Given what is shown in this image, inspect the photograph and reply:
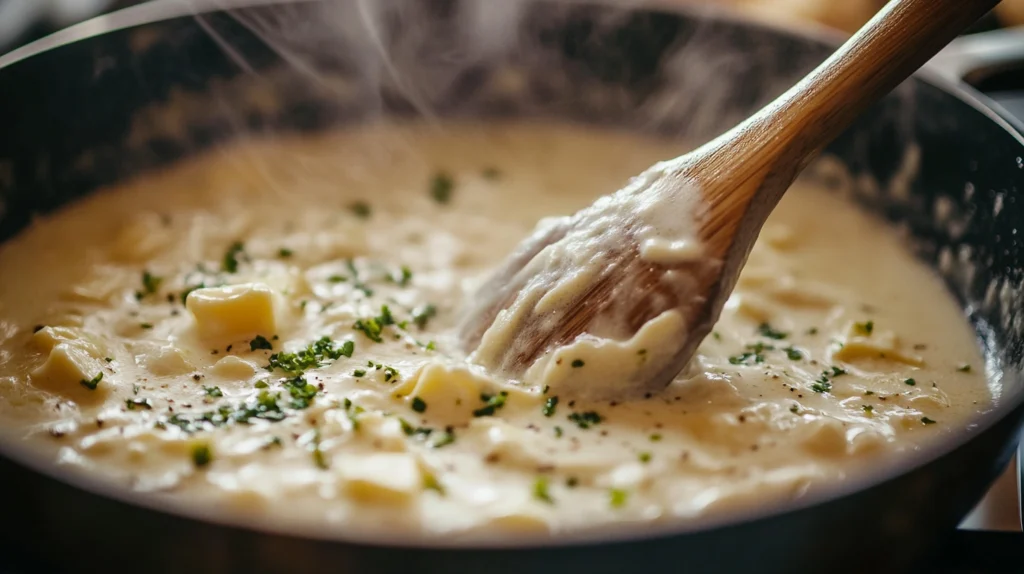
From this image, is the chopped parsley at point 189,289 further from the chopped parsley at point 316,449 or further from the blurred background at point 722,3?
the blurred background at point 722,3

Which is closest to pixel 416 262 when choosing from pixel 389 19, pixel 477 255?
pixel 477 255

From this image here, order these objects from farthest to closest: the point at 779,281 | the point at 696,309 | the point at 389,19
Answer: the point at 389,19 → the point at 779,281 → the point at 696,309

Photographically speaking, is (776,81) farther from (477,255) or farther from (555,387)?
(555,387)

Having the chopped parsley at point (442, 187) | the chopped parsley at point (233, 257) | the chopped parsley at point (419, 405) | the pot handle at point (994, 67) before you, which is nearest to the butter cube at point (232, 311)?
the chopped parsley at point (233, 257)

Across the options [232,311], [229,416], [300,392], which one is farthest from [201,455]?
[232,311]

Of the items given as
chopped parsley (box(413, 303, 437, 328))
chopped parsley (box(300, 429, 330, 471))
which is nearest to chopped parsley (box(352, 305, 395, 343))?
chopped parsley (box(413, 303, 437, 328))

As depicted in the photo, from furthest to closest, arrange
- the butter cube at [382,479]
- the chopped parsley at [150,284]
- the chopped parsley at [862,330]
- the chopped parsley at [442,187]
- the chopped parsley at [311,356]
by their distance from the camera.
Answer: the chopped parsley at [442,187] → the chopped parsley at [150,284] → the chopped parsley at [862,330] → the chopped parsley at [311,356] → the butter cube at [382,479]
